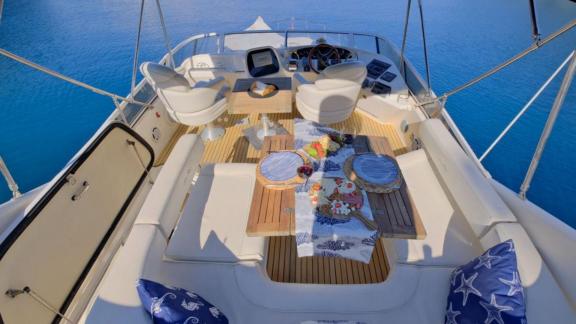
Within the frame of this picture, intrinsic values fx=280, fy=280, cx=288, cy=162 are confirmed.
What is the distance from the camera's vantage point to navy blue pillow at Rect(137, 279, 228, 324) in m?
1.19

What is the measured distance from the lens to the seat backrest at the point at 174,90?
327 centimetres

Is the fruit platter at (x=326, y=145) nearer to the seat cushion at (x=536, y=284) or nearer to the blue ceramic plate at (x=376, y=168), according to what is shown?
the blue ceramic plate at (x=376, y=168)

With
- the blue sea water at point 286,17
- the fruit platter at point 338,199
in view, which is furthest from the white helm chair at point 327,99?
the blue sea water at point 286,17

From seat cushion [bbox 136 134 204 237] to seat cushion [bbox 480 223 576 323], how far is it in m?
2.07

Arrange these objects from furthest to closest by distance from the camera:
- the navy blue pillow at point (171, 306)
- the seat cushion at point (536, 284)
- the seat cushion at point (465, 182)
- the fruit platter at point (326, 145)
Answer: the fruit platter at point (326, 145), the seat cushion at point (465, 182), the seat cushion at point (536, 284), the navy blue pillow at point (171, 306)

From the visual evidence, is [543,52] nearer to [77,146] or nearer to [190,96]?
[190,96]

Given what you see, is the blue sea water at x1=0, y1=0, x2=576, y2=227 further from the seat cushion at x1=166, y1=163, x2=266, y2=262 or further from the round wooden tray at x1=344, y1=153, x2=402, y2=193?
the seat cushion at x1=166, y1=163, x2=266, y2=262

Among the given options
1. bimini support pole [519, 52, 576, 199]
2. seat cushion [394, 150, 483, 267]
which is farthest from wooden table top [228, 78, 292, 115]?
bimini support pole [519, 52, 576, 199]

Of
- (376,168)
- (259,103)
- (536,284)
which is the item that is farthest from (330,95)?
(536,284)

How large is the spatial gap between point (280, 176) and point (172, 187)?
82cm

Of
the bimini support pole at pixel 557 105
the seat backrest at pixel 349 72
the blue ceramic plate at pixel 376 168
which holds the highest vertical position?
the bimini support pole at pixel 557 105

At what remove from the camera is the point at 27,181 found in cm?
570

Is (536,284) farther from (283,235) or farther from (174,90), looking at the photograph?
(174,90)

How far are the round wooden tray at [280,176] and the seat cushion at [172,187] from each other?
653 mm
